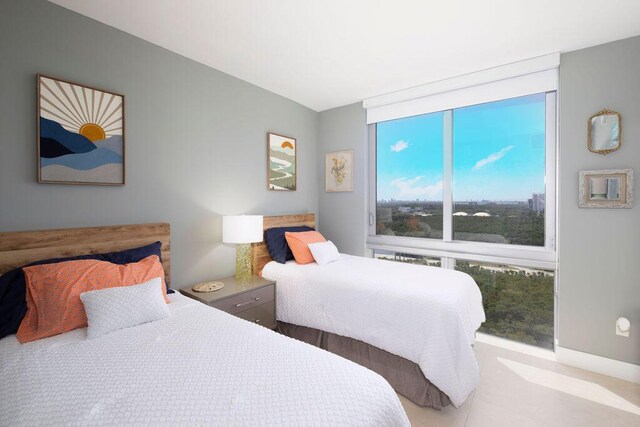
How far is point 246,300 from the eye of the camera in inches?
96.4

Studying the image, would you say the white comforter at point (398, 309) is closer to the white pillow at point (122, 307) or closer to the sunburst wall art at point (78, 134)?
the white pillow at point (122, 307)

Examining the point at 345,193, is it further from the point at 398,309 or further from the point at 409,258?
the point at 398,309

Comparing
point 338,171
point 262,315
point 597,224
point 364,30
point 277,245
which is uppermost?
point 364,30

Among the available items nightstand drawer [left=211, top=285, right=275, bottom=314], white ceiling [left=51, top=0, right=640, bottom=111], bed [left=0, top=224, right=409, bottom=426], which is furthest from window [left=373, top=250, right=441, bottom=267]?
bed [left=0, top=224, right=409, bottom=426]

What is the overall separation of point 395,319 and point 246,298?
123 centimetres

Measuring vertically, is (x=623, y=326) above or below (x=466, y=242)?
below

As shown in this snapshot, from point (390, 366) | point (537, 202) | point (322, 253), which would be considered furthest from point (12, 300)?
point (537, 202)

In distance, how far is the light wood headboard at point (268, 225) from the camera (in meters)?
2.99

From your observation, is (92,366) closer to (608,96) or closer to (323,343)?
(323,343)

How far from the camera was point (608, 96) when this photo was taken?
7.59ft

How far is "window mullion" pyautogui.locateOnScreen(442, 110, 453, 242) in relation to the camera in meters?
3.18

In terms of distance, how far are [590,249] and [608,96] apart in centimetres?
124

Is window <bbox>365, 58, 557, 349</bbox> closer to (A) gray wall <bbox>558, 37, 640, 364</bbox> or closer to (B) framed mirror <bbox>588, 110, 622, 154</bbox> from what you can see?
(A) gray wall <bbox>558, 37, 640, 364</bbox>

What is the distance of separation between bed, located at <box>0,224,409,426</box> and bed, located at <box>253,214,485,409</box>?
876 millimetres
